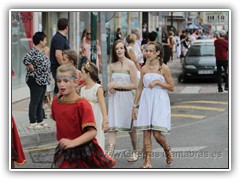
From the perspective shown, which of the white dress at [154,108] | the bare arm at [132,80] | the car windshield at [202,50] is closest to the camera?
the white dress at [154,108]

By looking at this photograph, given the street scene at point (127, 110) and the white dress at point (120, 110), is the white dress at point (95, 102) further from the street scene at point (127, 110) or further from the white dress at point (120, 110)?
the white dress at point (120, 110)

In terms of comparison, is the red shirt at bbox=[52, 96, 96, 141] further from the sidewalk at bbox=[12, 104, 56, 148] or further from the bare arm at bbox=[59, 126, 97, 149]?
the sidewalk at bbox=[12, 104, 56, 148]

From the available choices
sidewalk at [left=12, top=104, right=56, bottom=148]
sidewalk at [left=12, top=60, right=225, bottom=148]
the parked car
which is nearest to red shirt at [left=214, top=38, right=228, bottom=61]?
the parked car

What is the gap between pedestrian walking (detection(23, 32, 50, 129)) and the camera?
34.9ft

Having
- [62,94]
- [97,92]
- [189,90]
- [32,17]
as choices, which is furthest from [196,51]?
[62,94]

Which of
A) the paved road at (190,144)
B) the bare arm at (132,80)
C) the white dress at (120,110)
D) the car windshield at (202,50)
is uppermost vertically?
the car windshield at (202,50)

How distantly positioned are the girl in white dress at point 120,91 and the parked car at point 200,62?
12671 millimetres

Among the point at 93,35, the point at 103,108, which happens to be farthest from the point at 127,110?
the point at 93,35

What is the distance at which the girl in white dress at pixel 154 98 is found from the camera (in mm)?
8133

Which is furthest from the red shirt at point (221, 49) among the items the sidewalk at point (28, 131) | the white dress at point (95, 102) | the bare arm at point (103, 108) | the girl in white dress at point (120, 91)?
the bare arm at point (103, 108)

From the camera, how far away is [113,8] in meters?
7.36

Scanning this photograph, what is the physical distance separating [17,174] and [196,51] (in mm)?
17201

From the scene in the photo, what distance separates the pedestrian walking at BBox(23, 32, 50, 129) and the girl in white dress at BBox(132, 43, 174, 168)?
289 centimetres

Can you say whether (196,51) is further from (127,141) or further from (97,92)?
(97,92)
